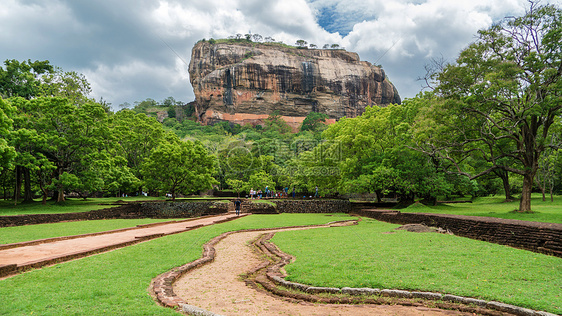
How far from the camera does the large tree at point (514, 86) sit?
48.5 ft

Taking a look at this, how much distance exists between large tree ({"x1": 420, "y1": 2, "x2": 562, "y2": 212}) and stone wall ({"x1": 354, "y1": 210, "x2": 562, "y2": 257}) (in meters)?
4.65

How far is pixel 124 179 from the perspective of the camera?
2828cm

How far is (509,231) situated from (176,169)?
942 inches

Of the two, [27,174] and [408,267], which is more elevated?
A: [27,174]

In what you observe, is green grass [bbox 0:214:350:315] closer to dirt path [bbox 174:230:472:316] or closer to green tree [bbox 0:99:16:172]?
dirt path [bbox 174:230:472:316]

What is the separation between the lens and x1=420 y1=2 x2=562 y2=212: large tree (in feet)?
48.5

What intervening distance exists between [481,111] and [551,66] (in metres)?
3.27

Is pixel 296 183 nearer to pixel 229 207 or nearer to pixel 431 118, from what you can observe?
pixel 229 207

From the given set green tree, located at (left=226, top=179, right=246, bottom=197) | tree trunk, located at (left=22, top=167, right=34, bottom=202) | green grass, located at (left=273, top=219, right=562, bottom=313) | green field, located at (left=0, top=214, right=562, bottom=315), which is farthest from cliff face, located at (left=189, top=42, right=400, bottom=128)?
green grass, located at (left=273, top=219, right=562, bottom=313)

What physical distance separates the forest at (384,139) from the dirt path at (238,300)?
13363 mm

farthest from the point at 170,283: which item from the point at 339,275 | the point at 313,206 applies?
the point at 313,206

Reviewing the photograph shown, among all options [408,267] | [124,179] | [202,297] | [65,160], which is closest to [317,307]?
[202,297]

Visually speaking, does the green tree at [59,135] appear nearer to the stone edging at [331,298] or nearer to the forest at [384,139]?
the forest at [384,139]

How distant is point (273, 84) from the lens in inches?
4348
